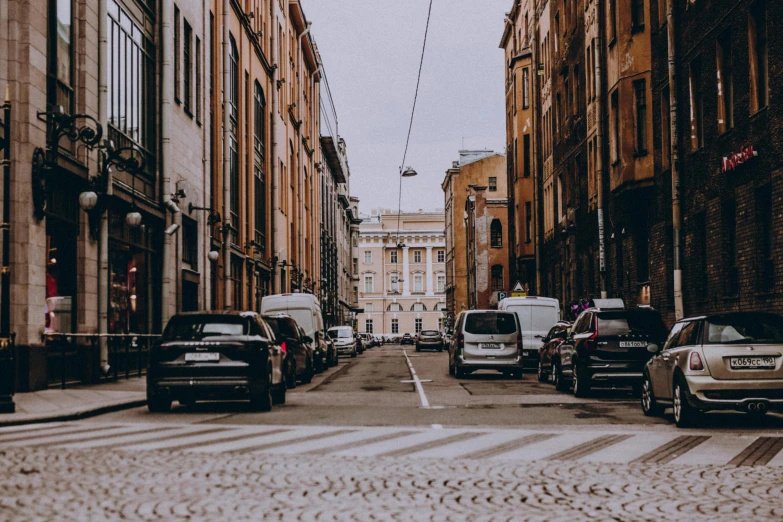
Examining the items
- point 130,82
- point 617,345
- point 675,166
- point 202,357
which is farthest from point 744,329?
point 130,82

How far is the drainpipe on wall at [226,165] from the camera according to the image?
127 feet

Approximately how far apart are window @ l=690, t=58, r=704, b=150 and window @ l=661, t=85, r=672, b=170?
6.87ft

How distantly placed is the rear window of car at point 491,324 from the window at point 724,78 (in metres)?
7.48

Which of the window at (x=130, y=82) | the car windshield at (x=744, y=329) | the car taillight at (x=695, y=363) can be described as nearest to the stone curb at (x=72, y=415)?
the car taillight at (x=695, y=363)

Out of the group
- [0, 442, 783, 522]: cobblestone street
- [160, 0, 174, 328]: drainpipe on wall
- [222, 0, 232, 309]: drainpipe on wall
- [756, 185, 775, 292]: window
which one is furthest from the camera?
[222, 0, 232, 309]: drainpipe on wall

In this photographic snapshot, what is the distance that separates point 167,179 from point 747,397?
19910 mm

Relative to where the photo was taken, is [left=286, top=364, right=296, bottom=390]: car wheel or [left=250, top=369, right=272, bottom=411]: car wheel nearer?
[left=250, top=369, right=272, bottom=411]: car wheel

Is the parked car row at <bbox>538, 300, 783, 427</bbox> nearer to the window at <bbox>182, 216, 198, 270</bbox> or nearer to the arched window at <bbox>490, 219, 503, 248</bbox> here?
the window at <bbox>182, 216, 198, 270</bbox>

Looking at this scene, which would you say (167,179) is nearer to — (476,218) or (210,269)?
(210,269)

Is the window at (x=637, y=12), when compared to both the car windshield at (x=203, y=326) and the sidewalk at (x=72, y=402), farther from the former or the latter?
the car windshield at (x=203, y=326)

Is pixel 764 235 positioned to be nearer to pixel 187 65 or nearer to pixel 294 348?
pixel 294 348

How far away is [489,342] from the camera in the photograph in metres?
28.3

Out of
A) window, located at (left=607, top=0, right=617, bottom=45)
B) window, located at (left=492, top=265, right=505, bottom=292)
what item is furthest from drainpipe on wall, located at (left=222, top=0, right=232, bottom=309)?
window, located at (left=492, top=265, right=505, bottom=292)

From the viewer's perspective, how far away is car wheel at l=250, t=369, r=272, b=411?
1636 centimetres
